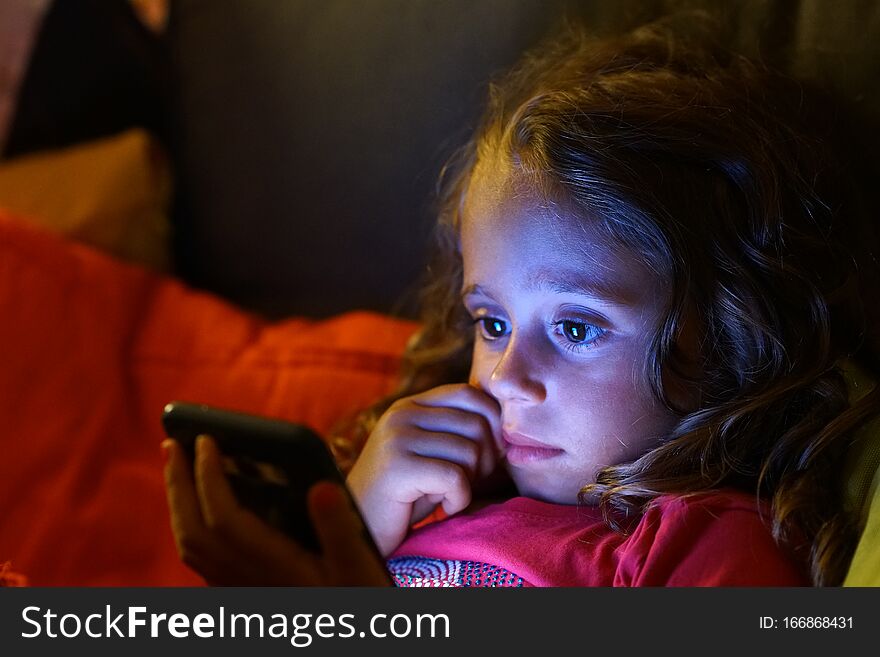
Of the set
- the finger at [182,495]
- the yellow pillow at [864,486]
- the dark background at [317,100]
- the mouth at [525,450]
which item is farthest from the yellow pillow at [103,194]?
the yellow pillow at [864,486]

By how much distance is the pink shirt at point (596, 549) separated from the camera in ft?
1.94

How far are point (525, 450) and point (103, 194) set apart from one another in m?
0.63

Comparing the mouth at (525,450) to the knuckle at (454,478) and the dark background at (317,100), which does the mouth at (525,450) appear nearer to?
the knuckle at (454,478)

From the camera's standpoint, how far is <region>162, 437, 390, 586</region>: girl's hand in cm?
59

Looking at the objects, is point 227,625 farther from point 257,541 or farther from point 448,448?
point 448,448

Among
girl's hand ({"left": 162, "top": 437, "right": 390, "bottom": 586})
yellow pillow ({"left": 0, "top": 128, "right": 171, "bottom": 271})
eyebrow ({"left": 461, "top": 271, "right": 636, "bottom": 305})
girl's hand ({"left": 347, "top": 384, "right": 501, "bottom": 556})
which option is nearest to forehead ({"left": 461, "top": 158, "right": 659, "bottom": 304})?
eyebrow ({"left": 461, "top": 271, "right": 636, "bottom": 305})

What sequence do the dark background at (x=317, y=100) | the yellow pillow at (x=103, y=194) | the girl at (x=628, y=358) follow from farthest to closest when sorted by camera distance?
the yellow pillow at (x=103, y=194)
the dark background at (x=317, y=100)
the girl at (x=628, y=358)

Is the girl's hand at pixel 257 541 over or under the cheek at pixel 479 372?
under

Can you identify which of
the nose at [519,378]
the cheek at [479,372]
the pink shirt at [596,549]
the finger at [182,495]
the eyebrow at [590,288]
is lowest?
the pink shirt at [596,549]

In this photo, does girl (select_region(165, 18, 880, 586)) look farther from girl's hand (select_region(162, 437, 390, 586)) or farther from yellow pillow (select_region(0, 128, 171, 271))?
yellow pillow (select_region(0, 128, 171, 271))

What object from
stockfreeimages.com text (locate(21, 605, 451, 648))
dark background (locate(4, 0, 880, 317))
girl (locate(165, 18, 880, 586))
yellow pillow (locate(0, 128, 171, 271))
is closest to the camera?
stockfreeimages.com text (locate(21, 605, 451, 648))

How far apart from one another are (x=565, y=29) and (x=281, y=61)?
12.6 inches

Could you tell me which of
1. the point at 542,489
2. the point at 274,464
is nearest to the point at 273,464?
the point at 274,464

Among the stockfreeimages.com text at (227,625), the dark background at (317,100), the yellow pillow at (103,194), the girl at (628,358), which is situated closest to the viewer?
the stockfreeimages.com text at (227,625)
